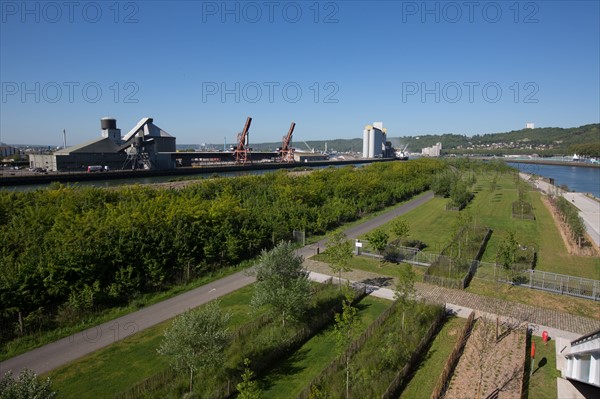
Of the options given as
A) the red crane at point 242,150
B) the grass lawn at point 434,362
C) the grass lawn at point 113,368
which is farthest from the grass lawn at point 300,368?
the red crane at point 242,150

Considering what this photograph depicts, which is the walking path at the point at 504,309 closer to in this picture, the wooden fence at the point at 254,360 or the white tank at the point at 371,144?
the wooden fence at the point at 254,360

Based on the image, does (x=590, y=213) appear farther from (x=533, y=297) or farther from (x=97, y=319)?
(x=97, y=319)

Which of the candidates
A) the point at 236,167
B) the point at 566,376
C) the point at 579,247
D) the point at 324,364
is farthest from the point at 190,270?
the point at 236,167

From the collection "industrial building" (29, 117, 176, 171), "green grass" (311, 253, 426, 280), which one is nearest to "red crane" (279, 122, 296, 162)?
"industrial building" (29, 117, 176, 171)

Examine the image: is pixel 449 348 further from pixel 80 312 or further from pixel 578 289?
pixel 80 312

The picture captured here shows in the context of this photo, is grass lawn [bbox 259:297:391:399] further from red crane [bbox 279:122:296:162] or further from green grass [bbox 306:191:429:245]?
red crane [bbox 279:122:296:162]
